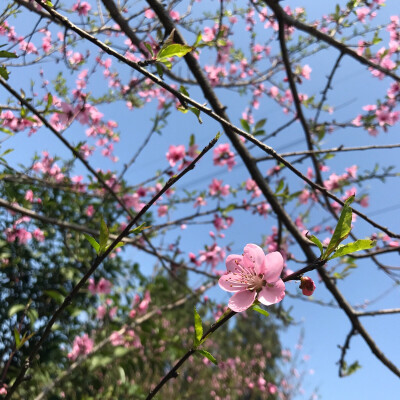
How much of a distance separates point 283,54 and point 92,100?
2.06 meters

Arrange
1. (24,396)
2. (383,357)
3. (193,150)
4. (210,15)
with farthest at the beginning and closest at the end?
(210,15), (193,150), (24,396), (383,357)

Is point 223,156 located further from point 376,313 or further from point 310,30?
point 376,313

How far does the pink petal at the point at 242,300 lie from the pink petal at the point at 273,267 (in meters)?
0.05

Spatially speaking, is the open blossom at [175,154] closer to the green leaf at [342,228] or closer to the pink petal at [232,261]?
the pink petal at [232,261]

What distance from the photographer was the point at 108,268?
392cm

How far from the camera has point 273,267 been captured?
676 mm

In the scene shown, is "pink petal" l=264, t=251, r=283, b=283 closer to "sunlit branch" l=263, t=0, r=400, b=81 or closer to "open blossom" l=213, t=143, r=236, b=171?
"sunlit branch" l=263, t=0, r=400, b=81

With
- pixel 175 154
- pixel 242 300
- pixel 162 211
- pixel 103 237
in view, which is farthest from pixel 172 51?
pixel 162 211

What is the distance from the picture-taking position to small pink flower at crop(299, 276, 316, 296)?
0.57m

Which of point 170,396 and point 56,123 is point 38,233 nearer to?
point 56,123

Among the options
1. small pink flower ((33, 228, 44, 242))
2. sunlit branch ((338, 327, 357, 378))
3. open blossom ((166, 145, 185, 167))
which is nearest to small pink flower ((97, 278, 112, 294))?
small pink flower ((33, 228, 44, 242))

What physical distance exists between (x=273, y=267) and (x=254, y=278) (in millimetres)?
60

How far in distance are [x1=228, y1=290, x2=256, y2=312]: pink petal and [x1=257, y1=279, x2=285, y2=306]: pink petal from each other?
0.02 meters

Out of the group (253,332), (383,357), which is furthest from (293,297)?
(253,332)
